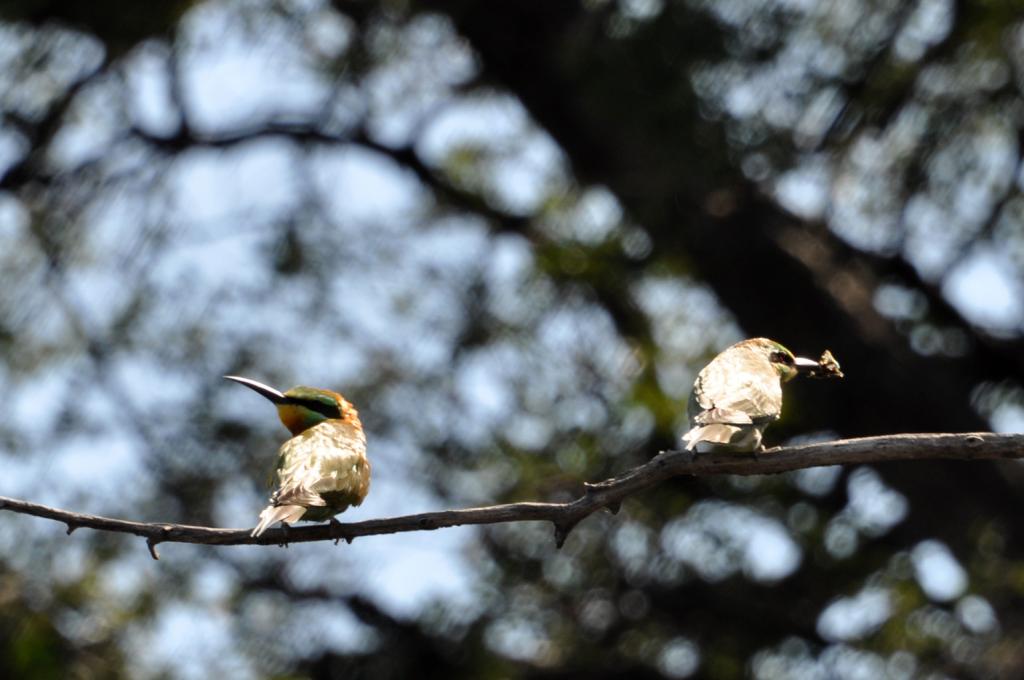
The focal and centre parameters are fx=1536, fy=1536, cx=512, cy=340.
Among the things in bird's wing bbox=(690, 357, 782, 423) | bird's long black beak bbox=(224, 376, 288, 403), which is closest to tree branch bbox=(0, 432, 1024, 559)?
bird's wing bbox=(690, 357, 782, 423)

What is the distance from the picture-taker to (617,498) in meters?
1.82

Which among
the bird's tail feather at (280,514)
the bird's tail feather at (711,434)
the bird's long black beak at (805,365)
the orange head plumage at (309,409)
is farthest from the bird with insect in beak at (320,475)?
the bird's long black beak at (805,365)

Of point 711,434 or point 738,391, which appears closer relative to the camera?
point 711,434

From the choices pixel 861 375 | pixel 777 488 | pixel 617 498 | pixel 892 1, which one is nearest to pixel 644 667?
pixel 777 488

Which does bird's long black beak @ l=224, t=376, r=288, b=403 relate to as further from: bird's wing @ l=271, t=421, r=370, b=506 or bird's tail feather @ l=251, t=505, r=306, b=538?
bird's tail feather @ l=251, t=505, r=306, b=538

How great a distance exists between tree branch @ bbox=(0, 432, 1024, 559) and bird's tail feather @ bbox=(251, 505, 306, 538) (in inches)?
8.1

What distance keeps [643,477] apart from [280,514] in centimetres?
60

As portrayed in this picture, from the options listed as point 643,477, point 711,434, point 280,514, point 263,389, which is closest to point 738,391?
point 711,434

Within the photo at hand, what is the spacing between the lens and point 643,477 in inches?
70.2

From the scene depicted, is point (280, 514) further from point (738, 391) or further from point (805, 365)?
point (805, 365)

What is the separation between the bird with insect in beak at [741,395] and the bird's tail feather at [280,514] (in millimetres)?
570

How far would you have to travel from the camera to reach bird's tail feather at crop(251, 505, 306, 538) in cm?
209

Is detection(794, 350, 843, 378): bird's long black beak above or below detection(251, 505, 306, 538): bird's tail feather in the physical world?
above

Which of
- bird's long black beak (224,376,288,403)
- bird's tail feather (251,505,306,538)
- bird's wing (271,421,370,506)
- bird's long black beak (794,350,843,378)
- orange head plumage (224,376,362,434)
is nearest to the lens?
bird's tail feather (251,505,306,538)
